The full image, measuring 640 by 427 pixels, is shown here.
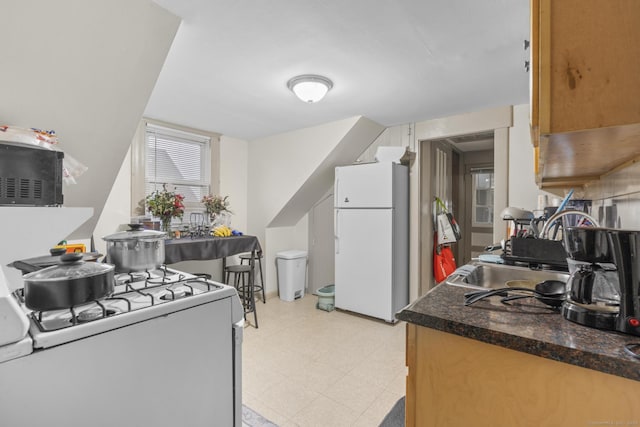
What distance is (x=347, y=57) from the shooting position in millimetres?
2000

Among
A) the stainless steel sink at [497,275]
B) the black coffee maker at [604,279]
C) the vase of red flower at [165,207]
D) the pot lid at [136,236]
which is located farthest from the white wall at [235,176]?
the black coffee maker at [604,279]

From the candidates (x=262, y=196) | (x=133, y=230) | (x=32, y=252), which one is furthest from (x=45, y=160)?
(x=262, y=196)

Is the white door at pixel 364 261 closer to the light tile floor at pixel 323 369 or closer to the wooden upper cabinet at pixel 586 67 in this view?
the light tile floor at pixel 323 369

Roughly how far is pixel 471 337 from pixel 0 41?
7.35ft

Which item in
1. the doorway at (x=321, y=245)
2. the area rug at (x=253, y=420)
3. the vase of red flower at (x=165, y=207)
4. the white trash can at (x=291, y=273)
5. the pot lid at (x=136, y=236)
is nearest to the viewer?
the pot lid at (x=136, y=236)

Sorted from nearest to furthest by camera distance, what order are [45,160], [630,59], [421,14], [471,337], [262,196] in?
[630,59] < [471,337] < [45,160] < [421,14] < [262,196]

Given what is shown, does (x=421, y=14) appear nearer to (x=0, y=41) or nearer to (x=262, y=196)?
(x=0, y=41)

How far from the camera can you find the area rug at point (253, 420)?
1.72 metres

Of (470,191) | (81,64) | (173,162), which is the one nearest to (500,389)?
(81,64)

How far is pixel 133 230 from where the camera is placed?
1.38 metres

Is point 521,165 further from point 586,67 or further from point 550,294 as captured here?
point 586,67

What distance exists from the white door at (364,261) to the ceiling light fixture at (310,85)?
145 cm

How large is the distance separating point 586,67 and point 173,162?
149 inches

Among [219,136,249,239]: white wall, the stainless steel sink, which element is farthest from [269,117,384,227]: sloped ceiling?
the stainless steel sink
